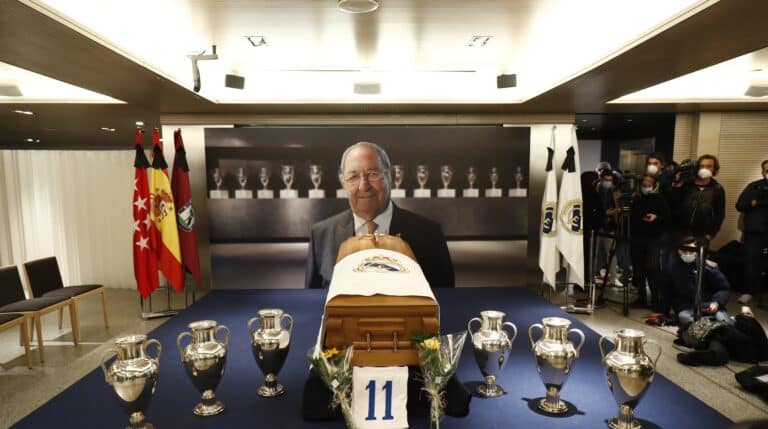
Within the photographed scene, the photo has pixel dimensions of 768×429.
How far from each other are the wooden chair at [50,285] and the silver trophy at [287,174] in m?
2.22

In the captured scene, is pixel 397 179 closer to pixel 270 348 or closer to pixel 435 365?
pixel 270 348

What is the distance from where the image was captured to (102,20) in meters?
3.00

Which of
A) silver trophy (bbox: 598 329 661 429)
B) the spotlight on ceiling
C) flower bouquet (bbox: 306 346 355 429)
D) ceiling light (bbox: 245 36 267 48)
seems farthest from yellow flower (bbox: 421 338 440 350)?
the spotlight on ceiling

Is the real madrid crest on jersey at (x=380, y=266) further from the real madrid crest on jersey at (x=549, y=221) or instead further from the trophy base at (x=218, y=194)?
the trophy base at (x=218, y=194)

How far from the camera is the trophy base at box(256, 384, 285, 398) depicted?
1.88 metres

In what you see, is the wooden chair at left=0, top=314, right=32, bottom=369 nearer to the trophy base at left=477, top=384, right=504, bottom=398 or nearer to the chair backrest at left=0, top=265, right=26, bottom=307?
the chair backrest at left=0, top=265, right=26, bottom=307

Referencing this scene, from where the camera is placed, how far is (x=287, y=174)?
16.6 ft

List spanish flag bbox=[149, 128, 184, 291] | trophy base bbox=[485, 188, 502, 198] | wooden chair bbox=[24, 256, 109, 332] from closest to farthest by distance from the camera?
wooden chair bbox=[24, 256, 109, 332]
spanish flag bbox=[149, 128, 184, 291]
trophy base bbox=[485, 188, 502, 198]

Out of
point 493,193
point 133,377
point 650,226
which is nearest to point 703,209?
point 650,226

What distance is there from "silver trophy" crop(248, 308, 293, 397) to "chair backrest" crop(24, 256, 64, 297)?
3.61 meters

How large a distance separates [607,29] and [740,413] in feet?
9.26

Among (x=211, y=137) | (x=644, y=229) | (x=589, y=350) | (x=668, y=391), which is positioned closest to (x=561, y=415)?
(x=668, y=391)

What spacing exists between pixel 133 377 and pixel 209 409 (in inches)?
13.2

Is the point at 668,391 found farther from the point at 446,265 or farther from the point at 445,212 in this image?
the point at 445,212
